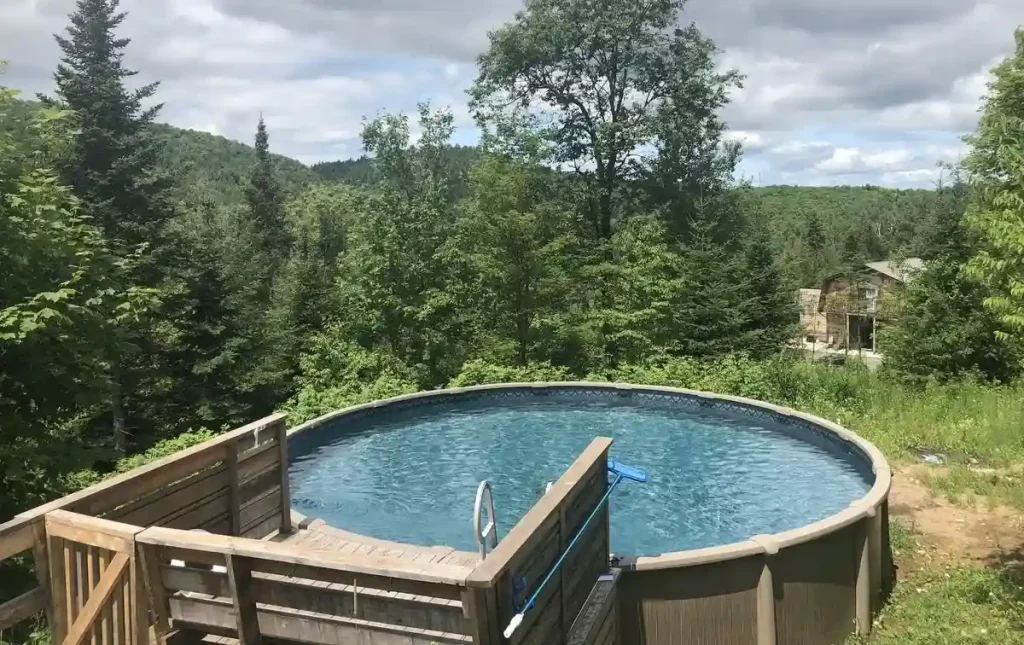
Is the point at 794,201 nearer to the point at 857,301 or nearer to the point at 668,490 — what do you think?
the point at 857,301

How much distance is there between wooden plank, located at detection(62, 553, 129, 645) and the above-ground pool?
3.13m

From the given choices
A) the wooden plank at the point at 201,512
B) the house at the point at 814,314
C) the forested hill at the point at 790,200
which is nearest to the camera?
the wooden plank at the point at 201,512

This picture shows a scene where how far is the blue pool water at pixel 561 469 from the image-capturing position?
8.48 metres

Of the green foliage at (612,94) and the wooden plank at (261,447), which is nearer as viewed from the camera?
the wooden plank at (261,447)

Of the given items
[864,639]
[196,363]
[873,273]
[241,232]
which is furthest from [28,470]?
[241,232]

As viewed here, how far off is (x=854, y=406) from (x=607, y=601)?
33.2 feet

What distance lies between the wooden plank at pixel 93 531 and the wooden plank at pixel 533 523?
1857 millimetres

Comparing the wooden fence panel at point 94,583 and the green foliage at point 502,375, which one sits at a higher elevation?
the wooden fence panel at point 94,583

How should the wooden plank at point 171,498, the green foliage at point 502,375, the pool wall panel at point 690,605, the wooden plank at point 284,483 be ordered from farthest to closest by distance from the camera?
the green foliage at point 502,375, the wooden plank at point 284,483, the pool wall panel at point 690,605, the wooden plank at point 171,498

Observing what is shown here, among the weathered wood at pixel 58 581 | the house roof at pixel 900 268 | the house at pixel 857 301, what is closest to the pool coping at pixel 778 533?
the weathered wood at pixel 58 581

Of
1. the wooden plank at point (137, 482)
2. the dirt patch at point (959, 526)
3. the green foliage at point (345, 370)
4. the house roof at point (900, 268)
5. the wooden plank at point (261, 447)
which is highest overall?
the house roof at point (900, 268)

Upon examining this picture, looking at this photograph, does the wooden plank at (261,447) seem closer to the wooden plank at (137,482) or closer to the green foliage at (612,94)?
the wooden plank at (137,482)

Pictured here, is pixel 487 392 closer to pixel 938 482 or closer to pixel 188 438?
pixel 188 438

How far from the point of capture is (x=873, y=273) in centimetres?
3228
